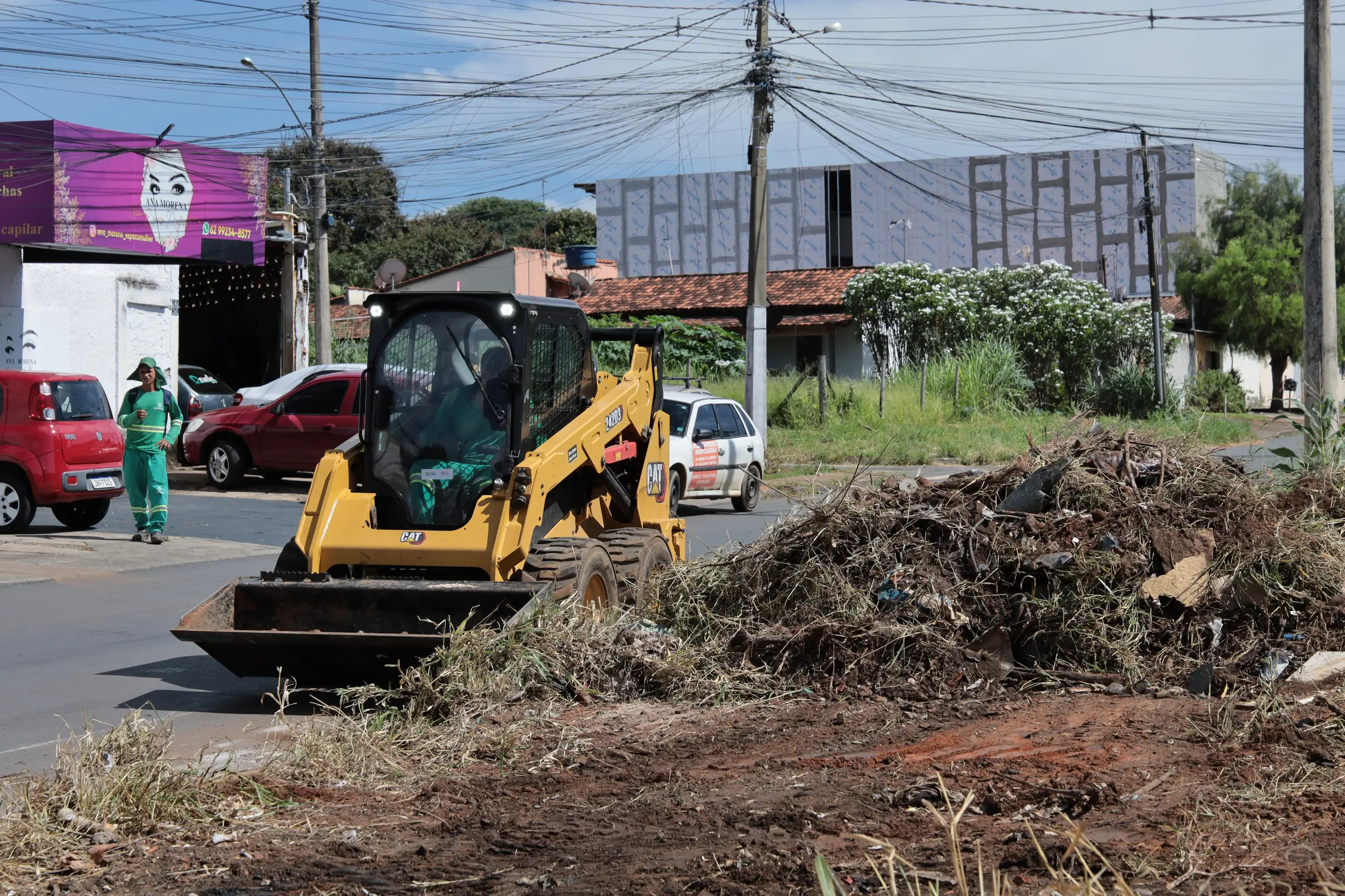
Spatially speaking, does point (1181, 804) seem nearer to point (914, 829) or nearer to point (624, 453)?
point (914, 829)

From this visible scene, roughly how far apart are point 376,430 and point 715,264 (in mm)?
49348

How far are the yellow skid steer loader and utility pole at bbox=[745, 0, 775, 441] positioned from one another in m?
12.9

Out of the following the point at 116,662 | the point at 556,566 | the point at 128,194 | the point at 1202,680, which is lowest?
the point at 116,662

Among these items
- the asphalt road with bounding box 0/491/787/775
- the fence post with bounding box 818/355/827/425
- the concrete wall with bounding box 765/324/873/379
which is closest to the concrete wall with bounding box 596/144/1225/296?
the concrete wall with bounding box 765/324/873/379

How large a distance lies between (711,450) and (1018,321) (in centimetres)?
2379

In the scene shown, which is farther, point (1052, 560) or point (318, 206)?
point (318, 206)

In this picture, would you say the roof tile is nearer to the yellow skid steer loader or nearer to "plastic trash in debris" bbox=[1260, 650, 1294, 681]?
the yellow skid steer loader

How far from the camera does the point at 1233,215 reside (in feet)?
165

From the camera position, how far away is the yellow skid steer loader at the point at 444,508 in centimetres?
766

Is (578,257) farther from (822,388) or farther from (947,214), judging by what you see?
(822,388)

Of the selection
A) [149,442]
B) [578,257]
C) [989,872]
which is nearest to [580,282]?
[578,257]

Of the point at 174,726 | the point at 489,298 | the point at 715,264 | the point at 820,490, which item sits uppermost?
the point at 715,264

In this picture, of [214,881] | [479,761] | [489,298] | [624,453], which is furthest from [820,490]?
[214,881]

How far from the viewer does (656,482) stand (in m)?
10.4
